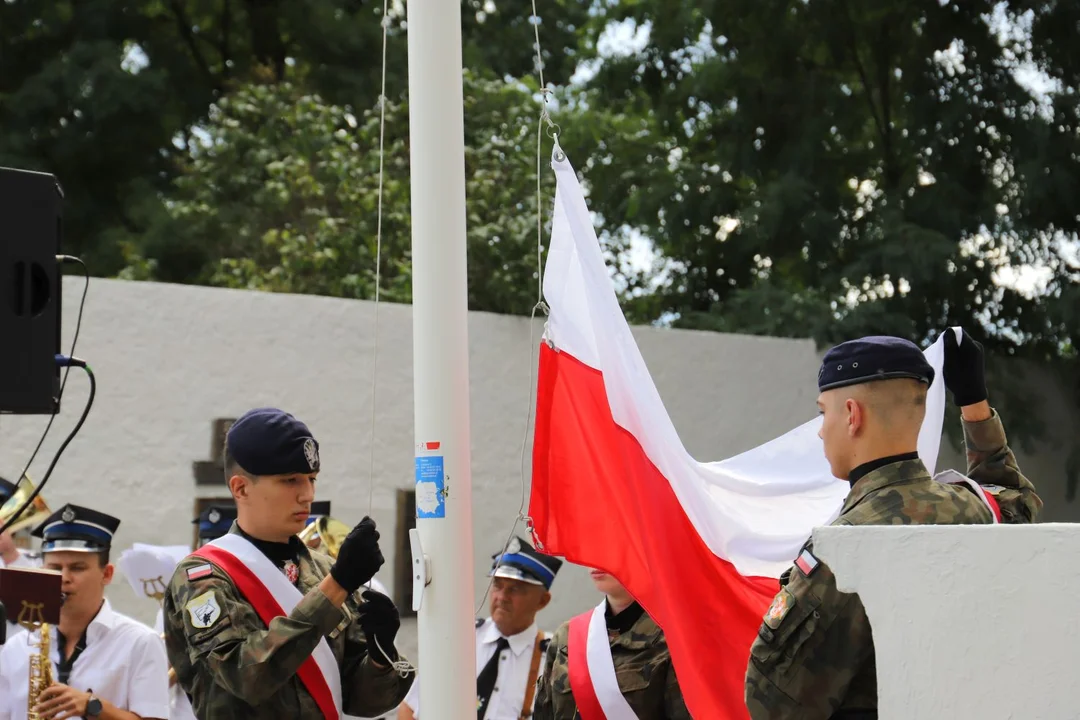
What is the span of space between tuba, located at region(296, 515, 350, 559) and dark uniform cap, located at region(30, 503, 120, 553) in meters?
1.14

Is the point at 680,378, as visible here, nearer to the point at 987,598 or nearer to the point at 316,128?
the point at 316,128

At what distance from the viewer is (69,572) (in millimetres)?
5406

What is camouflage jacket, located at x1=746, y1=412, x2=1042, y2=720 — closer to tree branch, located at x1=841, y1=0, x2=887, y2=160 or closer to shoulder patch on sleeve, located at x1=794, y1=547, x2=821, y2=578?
shoulder patch on sleeve, located at x1=794, y1=547, x2=821, y2=578

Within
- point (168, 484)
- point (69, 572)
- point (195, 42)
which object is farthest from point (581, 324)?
point (195, 42)

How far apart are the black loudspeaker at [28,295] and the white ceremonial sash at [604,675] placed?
2047 mm

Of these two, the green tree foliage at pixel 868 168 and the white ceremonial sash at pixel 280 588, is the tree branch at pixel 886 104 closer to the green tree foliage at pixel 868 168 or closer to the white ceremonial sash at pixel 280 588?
the green tree foliage at pixel 868 168

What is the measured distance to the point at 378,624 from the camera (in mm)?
4082

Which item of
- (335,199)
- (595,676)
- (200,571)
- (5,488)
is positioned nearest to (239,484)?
(200,571)

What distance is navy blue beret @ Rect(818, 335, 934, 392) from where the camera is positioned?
3330 millimetres

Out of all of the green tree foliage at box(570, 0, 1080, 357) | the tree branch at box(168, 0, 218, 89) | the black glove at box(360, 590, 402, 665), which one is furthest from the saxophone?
the tree branch at box(168, 0, 218, 89)

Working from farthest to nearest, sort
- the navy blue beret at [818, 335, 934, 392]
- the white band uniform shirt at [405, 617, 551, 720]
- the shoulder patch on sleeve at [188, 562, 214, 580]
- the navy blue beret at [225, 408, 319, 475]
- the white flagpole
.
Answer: the white band uniform shirt at [405, 617, 551, 720], the navy blue beret at [225, 408, 319, 475], the shoulder patch on sleeve at [188, 562, 214, 580], the white flagpole, the navy blue beret at [818, 335, 934, 392]

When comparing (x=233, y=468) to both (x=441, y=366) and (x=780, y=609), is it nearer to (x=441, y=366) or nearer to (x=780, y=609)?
(x=441, y=366)

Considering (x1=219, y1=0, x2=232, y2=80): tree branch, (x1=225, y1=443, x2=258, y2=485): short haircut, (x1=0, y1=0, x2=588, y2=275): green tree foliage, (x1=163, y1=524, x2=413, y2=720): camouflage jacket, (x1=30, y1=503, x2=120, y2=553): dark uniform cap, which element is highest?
(x1=219, y1=0, x2=232, y2=80): tree branch

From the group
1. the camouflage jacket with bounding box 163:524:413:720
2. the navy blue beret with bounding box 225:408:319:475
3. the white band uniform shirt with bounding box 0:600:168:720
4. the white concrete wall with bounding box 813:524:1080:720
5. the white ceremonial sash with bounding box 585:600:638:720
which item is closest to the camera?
the white concrete wall with bounding box 813:524:1080:720
